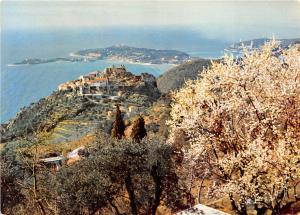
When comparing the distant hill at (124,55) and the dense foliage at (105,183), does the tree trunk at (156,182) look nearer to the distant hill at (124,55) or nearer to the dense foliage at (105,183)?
the dense foliage at (105,183)

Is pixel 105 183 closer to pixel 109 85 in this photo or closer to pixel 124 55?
pixel 109 85

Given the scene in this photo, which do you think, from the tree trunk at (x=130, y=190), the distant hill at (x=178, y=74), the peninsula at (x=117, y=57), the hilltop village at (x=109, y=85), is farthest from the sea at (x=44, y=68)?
the tree trunk at (x=130, y=190)

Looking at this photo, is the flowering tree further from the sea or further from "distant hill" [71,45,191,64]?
"distant hill" [71,45,191,64]

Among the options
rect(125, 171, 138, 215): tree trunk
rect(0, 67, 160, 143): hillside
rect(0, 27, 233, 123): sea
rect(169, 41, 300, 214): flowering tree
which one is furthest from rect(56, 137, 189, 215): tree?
rect(0, 67, 160, 143): hillside

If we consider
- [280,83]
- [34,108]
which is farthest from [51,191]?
[34,108]

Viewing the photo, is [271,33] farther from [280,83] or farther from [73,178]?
[73,178]
